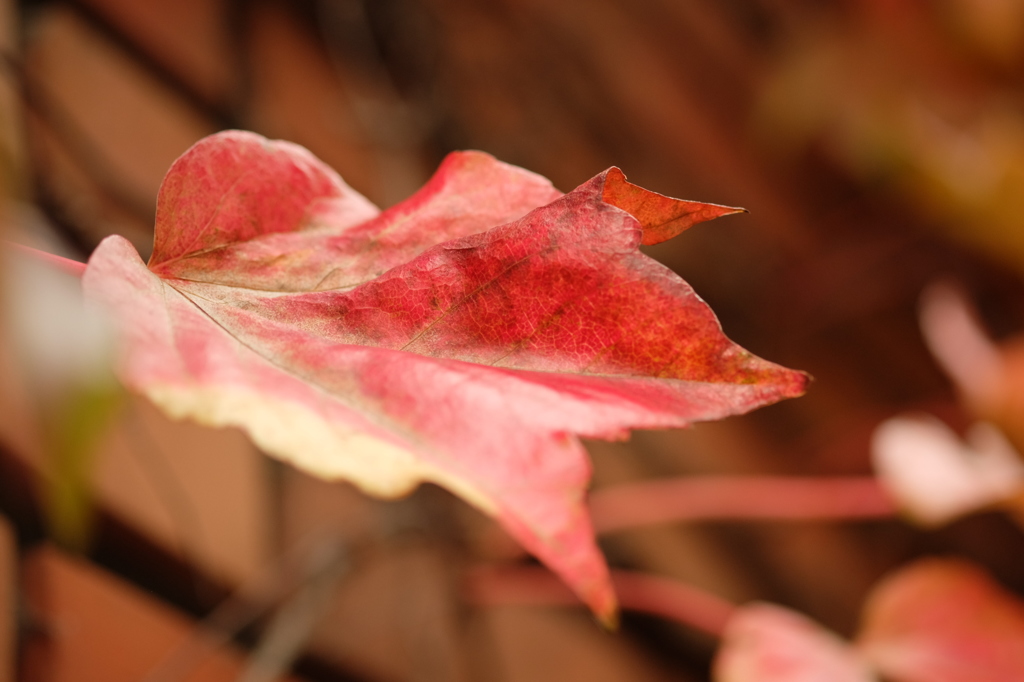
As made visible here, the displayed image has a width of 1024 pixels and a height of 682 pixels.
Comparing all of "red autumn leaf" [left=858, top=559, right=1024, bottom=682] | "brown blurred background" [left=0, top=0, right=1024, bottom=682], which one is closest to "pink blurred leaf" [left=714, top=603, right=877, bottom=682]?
"red autumn leaf" [left=858, top=559, right=1024, bottom=682]

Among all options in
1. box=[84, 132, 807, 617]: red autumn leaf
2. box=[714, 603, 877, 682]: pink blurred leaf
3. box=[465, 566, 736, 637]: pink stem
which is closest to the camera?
box=[84, 132, 807, 617]: red autumn leaf

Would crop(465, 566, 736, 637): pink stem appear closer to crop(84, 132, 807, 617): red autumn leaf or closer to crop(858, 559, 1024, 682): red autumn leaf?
crop(858, 559, 1024, 682): red autumn leaf

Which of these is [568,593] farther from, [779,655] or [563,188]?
[563,188]

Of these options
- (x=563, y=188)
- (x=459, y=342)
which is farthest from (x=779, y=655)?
(x=563, y=188)

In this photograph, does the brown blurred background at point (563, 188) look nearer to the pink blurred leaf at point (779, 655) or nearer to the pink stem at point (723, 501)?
the pink stem at point (723, 501)

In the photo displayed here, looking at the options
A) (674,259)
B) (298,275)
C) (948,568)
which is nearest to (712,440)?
(674,259)

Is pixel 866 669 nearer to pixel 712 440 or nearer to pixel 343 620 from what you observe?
pixel 343 620
